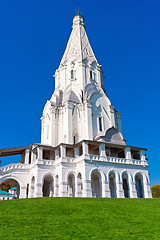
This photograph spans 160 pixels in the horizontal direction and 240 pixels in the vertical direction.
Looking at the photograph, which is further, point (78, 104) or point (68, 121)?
point (78, 104)

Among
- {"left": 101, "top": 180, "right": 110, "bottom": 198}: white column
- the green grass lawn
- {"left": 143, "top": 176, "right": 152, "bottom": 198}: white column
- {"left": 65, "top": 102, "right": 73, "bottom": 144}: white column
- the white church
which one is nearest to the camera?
the green grass lawn

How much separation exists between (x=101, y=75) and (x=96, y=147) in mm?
15005

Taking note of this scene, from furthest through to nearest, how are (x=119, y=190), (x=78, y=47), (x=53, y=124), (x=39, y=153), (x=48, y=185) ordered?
(x=78, y=47) < (x=53, y=124) < (x=48, y=185) < (x=39, y=153) < (x=119, y=190)

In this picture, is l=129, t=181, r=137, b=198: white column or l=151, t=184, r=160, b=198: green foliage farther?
l=151, t=184, r=160, b=198: green foliage

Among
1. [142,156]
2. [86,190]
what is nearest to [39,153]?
[86,190]

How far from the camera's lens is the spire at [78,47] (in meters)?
35.8

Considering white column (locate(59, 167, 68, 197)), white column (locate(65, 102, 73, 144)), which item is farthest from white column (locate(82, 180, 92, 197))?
white column (locate(65, 102, 73, 144))

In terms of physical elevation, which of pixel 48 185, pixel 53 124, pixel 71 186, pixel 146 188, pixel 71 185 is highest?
pixel 53 124

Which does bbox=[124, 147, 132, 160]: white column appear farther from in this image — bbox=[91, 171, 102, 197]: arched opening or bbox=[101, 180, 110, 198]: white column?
bbox=[101, 180, 110, 198]: white column

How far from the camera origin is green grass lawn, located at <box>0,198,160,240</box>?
28.8 feet

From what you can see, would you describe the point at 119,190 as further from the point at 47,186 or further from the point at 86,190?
the point at 47,186

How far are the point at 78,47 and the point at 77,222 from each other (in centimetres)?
3090

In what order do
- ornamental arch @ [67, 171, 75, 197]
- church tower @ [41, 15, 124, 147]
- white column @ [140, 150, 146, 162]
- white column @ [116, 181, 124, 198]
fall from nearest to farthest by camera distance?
white column @ [116, 181, 124, 198]
ornamental arch @ [67, 171, 75, 197]
white column @ [140, 150, 146, 162]
church tower @ [41, 15, 124, 147]

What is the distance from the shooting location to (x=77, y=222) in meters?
10.5
